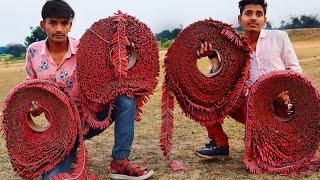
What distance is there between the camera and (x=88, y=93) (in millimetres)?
3676

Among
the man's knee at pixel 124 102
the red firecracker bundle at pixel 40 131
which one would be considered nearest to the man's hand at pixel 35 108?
the red firecracker bundle at pixel 40 131

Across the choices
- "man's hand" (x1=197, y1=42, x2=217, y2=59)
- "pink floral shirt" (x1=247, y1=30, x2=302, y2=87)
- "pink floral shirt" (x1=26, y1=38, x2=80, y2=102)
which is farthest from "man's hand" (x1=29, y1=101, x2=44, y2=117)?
"pink floral shirt" (x1=247, y1=30, x2=302, y2=87)

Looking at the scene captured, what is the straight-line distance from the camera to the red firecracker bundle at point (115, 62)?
12.1 ft

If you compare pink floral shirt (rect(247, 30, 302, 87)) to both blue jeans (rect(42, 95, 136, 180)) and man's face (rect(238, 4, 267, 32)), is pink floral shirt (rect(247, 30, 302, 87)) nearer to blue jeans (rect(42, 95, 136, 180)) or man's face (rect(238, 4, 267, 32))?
man's face (rect(238, 4, 267, 32))

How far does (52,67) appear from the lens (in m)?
3.90

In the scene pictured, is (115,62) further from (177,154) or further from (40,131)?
(177,154)

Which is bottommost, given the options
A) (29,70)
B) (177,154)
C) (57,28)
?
(177,154)

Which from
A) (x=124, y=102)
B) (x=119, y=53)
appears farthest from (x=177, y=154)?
(x=119, y=53)

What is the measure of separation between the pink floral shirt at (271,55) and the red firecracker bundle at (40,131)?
1600 millimetres

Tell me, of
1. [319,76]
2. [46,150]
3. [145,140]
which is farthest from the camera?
[319,76]

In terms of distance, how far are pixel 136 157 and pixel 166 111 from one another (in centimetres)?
91

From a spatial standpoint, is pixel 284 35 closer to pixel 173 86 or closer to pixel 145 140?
pixel 173 86

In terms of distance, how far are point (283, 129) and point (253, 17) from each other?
40.6 inches

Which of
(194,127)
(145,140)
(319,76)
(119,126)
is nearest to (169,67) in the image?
(119,126)
